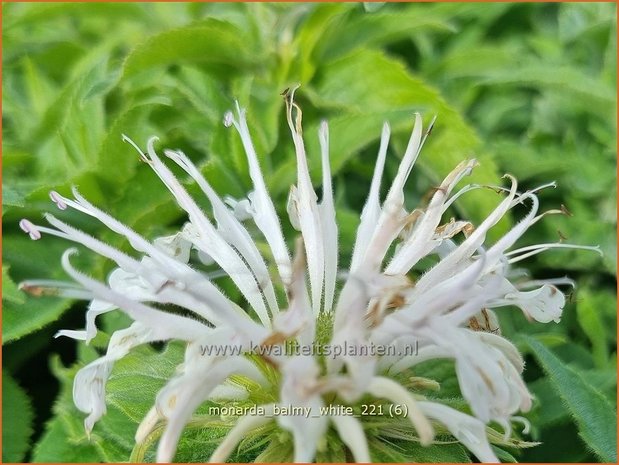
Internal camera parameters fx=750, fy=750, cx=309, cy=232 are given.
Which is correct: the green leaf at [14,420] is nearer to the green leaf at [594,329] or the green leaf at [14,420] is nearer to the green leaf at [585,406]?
the green leaf at [585,406]

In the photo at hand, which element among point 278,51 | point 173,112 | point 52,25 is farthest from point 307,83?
point 52,25

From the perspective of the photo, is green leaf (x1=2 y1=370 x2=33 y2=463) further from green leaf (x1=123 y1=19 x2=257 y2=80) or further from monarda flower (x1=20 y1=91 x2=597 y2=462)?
green leaf (x1=123 y1=19 x2=257 y2=80)

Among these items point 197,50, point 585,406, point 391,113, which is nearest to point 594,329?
point 585,406

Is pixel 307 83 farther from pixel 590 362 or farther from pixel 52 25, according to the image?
pixel 52 25

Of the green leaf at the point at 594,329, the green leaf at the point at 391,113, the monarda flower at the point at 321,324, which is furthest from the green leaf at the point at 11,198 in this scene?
the green leaf at the point at 594,329

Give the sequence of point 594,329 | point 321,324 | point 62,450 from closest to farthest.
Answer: point 321,324
point 62,450
point 594,329

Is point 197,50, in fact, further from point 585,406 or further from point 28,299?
point 585,406

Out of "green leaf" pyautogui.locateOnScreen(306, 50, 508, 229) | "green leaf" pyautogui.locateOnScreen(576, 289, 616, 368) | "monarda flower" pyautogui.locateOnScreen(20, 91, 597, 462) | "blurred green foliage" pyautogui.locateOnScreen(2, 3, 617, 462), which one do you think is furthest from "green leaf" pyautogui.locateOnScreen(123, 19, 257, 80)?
"green leaf" pyautogui.locateOnScreen(576, 289, 616, 368)
